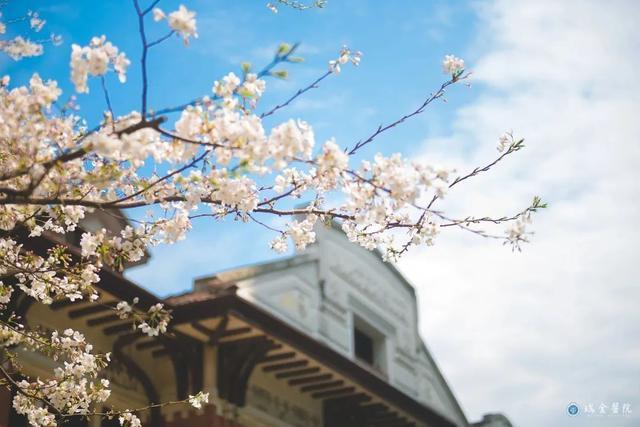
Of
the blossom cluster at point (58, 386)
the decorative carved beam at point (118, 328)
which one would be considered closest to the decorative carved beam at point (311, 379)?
the decorative carved beam at point (118, 328)

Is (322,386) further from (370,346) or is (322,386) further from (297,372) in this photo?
(370,346)

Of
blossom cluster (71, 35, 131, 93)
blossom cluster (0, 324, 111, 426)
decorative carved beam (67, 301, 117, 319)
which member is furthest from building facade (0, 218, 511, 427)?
blossom cluster (71, 35, 131, 93)

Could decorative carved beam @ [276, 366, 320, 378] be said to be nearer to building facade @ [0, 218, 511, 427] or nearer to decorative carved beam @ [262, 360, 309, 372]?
building facade @ [0, 218, 511, 427]

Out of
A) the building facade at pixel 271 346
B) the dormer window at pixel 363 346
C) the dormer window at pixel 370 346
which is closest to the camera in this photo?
the building facade at pixel 271 346

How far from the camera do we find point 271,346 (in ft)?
34.7

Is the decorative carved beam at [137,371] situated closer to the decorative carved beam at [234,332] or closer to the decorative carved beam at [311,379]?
the decorative carved beam at [234,332]

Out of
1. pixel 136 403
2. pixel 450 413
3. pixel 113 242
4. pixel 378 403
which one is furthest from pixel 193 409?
pixel 450 413

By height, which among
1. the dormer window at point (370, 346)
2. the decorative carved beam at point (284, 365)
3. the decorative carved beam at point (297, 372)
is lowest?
the decorative carved beam at point (297, 372)

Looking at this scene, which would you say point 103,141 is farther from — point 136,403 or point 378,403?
point 378,403

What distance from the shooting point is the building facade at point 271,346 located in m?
9.68

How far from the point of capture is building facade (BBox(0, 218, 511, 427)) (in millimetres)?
9680

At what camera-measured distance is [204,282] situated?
11922 mm

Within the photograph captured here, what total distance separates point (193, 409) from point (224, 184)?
22.4 ft

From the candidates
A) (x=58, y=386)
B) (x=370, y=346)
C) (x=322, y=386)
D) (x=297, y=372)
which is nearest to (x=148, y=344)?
(x=297, y=372)
